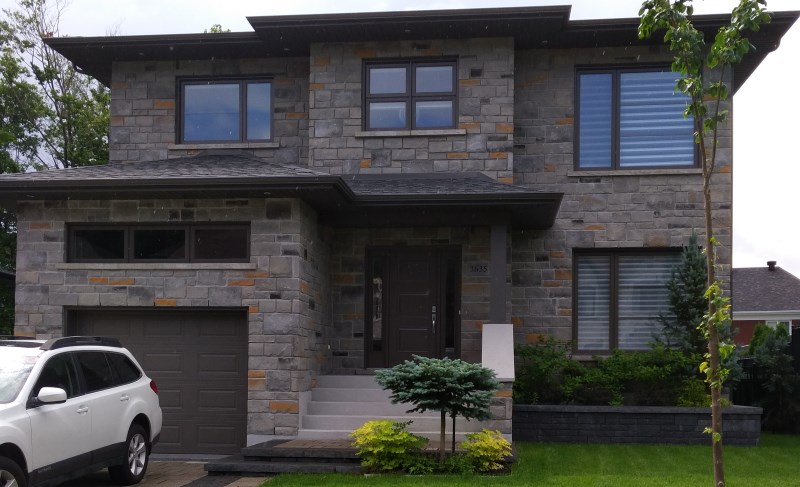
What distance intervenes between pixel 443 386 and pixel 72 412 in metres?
3.87

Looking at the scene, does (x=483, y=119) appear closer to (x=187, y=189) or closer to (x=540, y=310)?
(x=540, y=310)

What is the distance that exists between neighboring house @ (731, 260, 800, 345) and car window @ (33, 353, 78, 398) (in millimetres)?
33851

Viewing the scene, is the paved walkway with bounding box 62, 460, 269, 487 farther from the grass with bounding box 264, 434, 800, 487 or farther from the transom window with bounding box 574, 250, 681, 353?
the transom window with bounding box 574, 250, 681, 353

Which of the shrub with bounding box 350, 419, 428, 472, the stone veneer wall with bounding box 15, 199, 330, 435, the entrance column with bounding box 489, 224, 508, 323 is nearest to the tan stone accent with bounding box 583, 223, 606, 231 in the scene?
the entrance column with bounding box 489, 224, 508, 323

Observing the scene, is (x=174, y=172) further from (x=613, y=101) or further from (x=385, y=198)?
(x=613, y=101)

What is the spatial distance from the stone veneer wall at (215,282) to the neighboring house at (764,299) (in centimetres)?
3052

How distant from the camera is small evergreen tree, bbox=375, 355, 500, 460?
33.1 feet

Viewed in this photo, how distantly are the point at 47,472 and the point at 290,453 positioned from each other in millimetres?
3129

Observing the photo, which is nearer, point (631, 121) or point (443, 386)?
point (443, 386)

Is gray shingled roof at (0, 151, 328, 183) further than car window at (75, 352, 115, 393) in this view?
Yes

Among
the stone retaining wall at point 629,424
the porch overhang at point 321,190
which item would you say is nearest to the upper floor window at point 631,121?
the porch overhang at point 321,190

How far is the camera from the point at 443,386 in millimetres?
10070

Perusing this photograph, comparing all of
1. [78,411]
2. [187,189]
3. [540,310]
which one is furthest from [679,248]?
[78,411]

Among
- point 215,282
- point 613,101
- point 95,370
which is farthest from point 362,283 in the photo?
point 95,370
